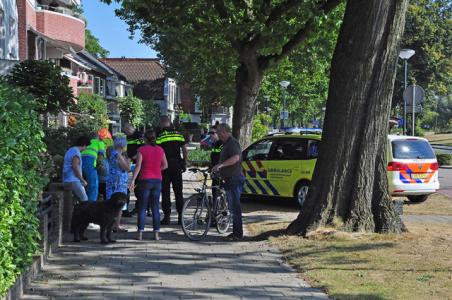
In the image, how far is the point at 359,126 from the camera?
31.9 feet

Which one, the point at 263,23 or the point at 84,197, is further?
the point at 263,23

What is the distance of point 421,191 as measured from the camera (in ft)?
48.5

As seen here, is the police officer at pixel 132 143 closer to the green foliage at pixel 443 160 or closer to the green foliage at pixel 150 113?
the green foliage at pixel 443 160

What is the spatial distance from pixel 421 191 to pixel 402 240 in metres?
5.69

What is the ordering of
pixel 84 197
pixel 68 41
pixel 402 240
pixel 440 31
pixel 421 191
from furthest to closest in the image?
pixel 440 31
pixel 68 41
pixel 421 191
pixel 84 197
pixel 402 240

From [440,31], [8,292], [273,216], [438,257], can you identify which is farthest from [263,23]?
[440,31]

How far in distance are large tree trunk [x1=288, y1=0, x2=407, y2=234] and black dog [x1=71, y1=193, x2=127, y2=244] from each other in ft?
8.92

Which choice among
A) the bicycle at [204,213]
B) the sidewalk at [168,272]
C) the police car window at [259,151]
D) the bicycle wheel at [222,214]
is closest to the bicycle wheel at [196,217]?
the bicycle at [204,213]

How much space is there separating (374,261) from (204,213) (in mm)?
3052

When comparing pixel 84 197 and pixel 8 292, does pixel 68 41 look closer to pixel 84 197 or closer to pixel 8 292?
pixel 84 197

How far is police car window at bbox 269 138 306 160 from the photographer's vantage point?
14.4 meters

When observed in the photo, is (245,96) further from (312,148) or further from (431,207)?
(431,207)

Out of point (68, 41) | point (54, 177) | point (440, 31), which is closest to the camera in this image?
point (54, 177)

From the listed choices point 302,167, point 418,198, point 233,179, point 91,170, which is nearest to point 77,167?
point 91,170
